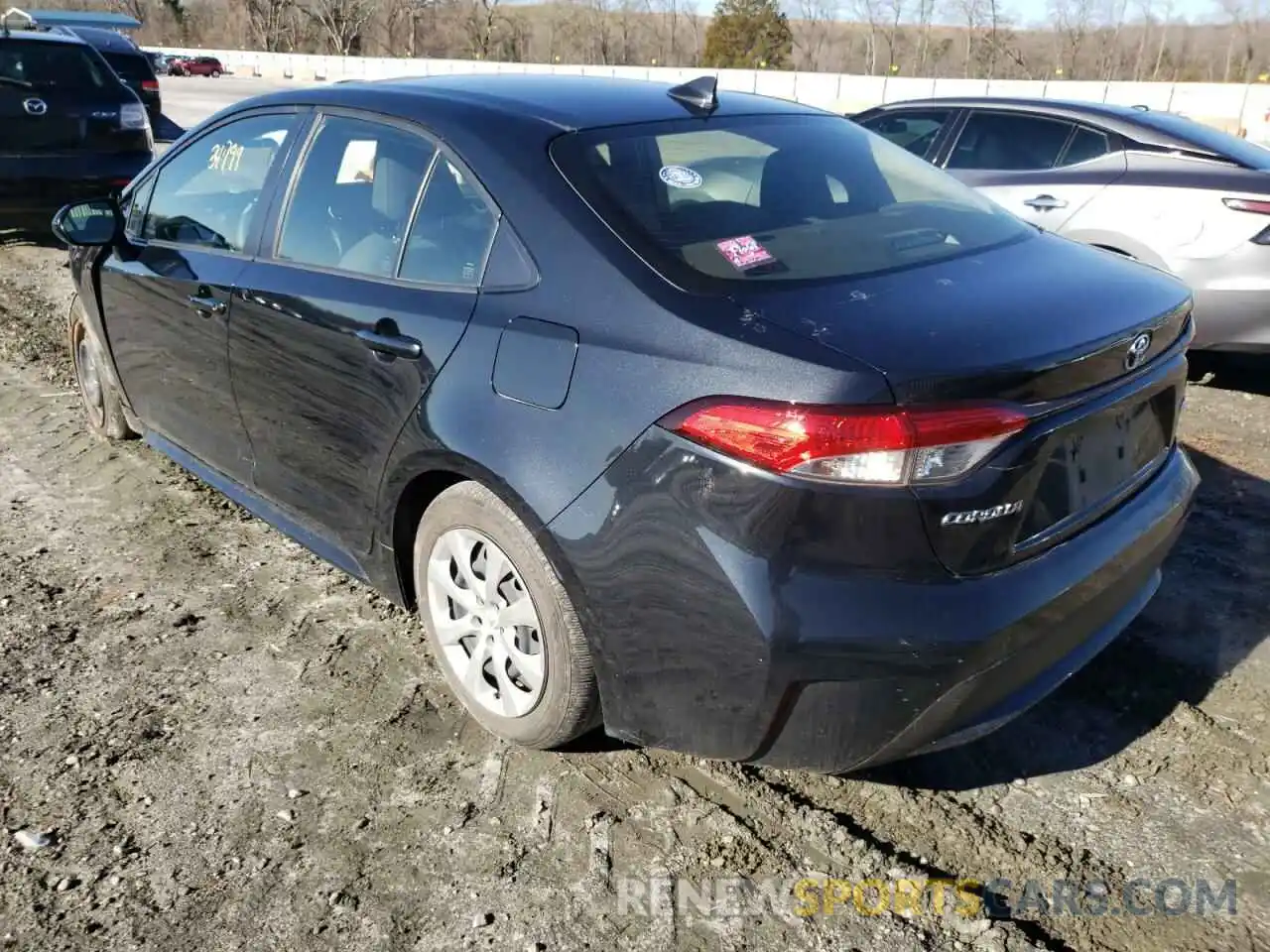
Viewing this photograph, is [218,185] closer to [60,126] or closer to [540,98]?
[540,98]

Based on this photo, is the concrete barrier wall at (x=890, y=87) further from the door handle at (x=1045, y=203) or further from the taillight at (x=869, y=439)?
the taillight at (x=869, y=439)

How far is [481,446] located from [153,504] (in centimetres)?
250

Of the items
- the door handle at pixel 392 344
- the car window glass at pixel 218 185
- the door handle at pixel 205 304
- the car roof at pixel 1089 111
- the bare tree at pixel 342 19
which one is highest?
the bare tree at pixel 342 19

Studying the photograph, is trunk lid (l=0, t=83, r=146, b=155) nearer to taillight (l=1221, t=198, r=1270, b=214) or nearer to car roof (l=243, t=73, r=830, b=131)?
car roof (l=243, t=73, r=830, b=131)

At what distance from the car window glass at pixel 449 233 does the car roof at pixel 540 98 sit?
0.19 metres

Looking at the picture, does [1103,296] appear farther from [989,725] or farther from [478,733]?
[478,733]

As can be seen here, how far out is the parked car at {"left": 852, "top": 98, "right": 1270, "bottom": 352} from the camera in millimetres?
5527

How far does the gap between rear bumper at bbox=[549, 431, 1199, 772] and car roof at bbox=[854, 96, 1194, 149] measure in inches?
178

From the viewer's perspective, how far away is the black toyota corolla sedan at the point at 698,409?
2143mm

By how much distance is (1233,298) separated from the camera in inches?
217

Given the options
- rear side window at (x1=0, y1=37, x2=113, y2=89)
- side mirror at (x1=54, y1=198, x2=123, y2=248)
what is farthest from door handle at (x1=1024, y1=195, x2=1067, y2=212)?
rear side window at (x1=0, y1=37, x2=113, y2=89)

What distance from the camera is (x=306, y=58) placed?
5847 centimetres

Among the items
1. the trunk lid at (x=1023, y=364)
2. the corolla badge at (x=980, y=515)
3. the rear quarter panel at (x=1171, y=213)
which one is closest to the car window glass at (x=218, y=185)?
the trunk lid at (x=1023, y=364)

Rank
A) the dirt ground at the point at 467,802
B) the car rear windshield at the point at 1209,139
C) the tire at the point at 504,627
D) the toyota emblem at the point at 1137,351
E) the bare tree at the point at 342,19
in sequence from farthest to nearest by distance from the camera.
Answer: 1. the bare tree at the point at 342,19
2. the car rear windshield at the point at 1209,139
3. the tire at the point at 504,627
4. the toyota emblem at the point at 1137,351
5. the dirt ground at the point at 467,802
